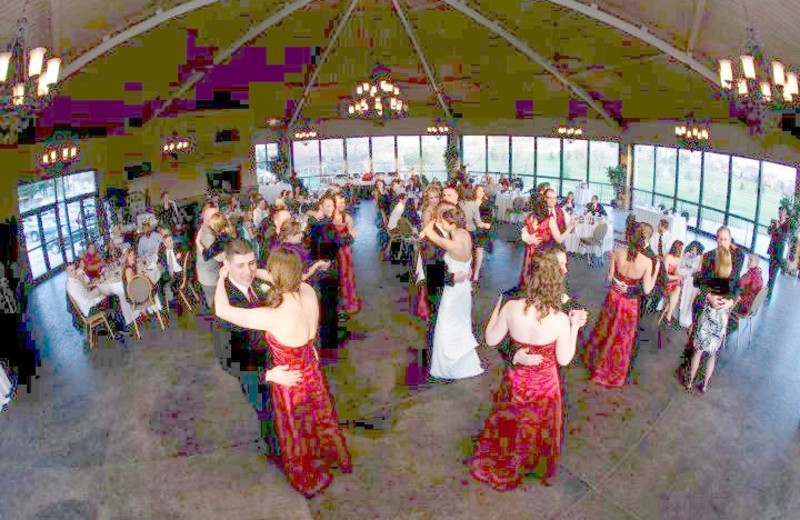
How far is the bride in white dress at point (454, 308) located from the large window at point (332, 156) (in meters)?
14.8

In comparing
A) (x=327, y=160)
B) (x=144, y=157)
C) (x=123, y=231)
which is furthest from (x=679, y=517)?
(x=327, y=160)

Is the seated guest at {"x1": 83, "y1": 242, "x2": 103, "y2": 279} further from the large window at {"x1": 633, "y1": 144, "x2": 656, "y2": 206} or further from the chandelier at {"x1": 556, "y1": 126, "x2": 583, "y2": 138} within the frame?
the large window at {"x1": 633, "y1": 144, "x2": 656, "y2": 206}

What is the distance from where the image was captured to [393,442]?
4.78 metres

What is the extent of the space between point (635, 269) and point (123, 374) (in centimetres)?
564

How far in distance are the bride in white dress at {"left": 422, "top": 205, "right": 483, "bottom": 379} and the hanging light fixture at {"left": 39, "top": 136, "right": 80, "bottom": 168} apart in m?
7.83

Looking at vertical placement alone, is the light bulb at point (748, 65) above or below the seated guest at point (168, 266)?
above

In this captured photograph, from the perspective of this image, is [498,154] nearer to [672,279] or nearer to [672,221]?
[672,221]

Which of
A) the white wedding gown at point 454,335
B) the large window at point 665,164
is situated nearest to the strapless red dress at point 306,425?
the white wedding gown at point 454,335

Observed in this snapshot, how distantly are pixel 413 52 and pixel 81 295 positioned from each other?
10.0 m

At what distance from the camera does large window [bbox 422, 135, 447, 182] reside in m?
20.0

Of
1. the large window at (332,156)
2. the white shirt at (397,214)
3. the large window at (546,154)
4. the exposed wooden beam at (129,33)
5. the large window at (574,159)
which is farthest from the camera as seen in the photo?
the large window at (332,156)

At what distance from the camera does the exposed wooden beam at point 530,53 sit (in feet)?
35.3

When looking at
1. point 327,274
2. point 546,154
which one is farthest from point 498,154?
point 327,274

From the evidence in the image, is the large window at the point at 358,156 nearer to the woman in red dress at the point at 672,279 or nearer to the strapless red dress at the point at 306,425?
the woman in red dress at the point at 672,279
